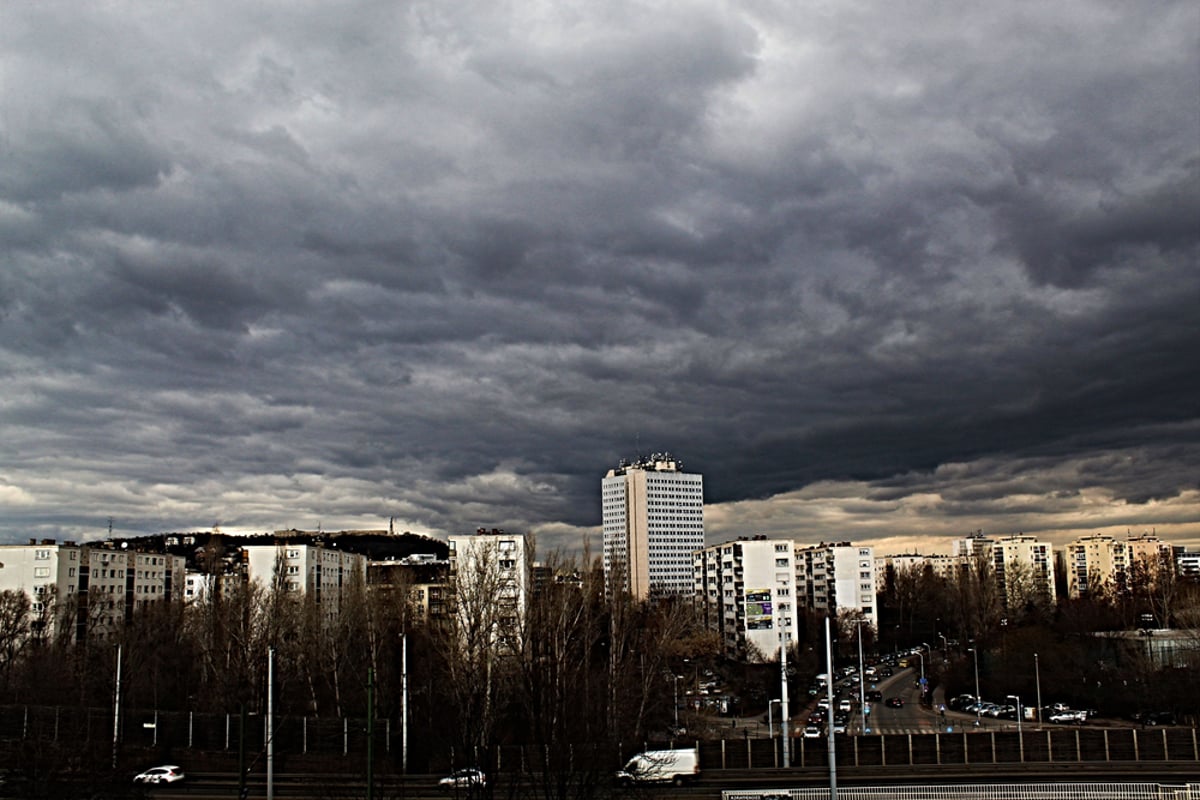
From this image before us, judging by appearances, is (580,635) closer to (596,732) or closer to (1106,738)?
(1106,738)

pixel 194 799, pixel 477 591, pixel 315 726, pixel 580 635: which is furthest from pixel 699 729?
pixel 194 799

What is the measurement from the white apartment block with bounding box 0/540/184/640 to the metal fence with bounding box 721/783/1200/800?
7072 centimetres

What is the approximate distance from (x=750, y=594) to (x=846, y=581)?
88.9 feet

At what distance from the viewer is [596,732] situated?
27500 mm

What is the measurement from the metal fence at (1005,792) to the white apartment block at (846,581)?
101390mm

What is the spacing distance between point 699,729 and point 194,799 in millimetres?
36941

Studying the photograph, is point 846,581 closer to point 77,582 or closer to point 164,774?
point 77,582

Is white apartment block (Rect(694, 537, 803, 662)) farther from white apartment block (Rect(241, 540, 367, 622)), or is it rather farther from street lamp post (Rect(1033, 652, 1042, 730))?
white apartment block (Rect(241, 540, 367, 622))

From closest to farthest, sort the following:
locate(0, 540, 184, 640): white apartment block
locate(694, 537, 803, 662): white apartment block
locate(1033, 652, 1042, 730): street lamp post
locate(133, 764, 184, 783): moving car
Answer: locate(133, 764, 184, 783): moving car < locate(1033, 652, 1042, 730): street lamp post < locate(0, 540, 184, 640): white apartment block < locate(694, 537, 803, 662): white apartment block

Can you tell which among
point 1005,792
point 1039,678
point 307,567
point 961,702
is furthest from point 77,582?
point 1005,792

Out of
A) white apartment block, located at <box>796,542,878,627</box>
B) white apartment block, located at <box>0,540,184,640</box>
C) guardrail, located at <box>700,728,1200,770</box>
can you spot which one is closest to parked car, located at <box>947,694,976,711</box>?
guardrail, located at <box>700,728,1200,770</box>

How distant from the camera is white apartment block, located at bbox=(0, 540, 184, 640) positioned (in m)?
92.1

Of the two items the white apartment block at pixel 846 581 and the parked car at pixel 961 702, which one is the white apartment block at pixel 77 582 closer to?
the parked car at pixel 961 702

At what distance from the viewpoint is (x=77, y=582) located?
100m
